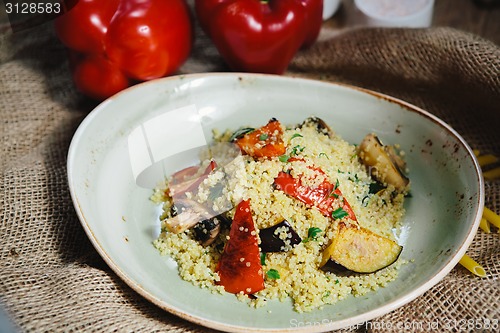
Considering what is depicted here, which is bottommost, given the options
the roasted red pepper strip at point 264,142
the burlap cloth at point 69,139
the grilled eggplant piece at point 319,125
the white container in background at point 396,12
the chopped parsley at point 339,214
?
the burlap cloth at point 69,139

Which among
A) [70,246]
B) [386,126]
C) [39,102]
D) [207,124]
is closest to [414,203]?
[386,126]

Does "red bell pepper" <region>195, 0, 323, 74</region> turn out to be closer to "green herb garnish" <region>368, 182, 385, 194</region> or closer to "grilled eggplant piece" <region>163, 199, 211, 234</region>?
"green herb garnish" <region>368, 182, 385, 194</region>

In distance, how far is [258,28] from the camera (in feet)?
8.87

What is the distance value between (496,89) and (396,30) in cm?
56

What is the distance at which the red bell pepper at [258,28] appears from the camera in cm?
271

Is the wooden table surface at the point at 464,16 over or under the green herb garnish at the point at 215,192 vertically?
under

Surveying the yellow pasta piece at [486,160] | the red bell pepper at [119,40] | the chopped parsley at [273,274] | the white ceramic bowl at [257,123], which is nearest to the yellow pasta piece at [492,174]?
the yellow pasta piece at [486,160]

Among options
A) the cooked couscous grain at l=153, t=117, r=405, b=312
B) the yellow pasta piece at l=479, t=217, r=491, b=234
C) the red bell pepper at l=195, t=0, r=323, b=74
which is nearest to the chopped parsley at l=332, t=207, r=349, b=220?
the cooked couscous grain at l=153, t=117, r=405, b=312

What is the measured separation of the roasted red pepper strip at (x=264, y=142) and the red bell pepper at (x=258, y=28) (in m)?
0.63

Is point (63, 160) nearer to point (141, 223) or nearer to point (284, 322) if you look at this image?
point (141, 223)

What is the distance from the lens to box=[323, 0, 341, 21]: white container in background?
10.6 ft

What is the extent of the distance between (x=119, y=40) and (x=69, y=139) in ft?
1.60

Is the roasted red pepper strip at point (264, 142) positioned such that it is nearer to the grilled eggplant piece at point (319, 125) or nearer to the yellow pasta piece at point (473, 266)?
the grilled eggplant piece at point (319, 125)

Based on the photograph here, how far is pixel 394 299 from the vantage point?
183 centimetres
